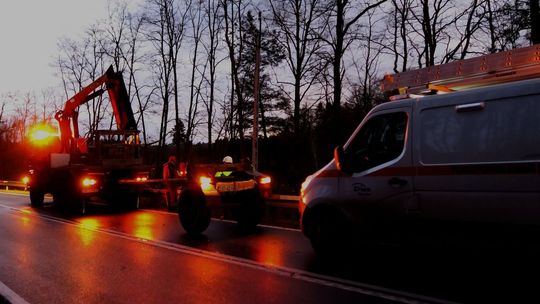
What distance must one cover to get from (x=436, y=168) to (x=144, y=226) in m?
8.46

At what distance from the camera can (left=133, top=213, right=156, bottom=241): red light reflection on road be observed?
1110 centimetres

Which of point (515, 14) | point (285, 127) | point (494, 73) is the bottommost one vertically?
point (494, 73)

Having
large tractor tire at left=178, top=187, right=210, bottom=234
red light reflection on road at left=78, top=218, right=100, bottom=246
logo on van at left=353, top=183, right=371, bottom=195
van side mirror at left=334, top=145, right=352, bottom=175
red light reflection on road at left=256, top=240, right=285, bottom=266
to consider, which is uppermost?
van side mirror at left=334, top=145, right=352, bottom=175

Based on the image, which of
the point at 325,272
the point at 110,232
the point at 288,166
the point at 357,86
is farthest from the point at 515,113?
the point at 357,86

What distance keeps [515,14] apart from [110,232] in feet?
65.5

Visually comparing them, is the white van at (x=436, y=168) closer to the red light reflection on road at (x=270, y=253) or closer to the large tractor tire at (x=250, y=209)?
the red light reflection on road at (x=270, y=253)

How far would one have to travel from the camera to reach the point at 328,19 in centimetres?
2755

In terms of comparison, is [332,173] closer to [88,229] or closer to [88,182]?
[88,229]

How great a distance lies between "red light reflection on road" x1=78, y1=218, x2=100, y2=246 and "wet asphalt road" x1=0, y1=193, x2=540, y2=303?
9cm

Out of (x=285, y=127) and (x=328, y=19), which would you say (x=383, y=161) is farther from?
(x=285, y=127)

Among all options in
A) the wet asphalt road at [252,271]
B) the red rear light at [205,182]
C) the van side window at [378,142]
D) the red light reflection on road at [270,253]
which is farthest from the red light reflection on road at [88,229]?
the van side window at [378,142]

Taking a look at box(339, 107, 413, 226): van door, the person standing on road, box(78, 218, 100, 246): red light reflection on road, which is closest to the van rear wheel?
box(339, 107, 413, 226): van door

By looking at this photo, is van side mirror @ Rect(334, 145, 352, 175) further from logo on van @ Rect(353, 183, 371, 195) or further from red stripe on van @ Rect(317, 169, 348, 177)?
logo on van @ Rect(353, 183, 371, 195)

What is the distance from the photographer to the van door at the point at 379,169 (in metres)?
6.69
